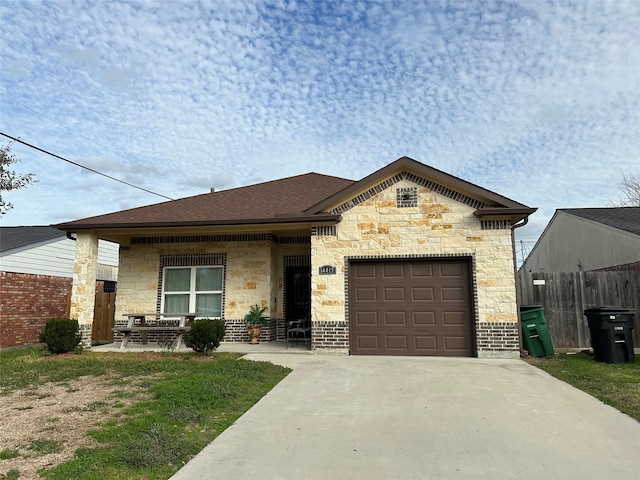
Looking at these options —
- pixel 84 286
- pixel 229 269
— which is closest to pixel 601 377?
pixel 229 269

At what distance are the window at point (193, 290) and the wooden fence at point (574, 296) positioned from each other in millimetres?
8522

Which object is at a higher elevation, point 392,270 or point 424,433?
point 392,270

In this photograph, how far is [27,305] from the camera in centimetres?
1320

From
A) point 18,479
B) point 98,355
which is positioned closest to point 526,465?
point 18,479

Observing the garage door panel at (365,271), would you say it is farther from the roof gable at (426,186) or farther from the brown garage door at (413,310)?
the roof gable at (426,186)

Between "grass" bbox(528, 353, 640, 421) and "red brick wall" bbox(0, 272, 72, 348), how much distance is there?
45.9ft

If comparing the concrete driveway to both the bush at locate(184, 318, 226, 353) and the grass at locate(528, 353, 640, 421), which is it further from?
the bush at locate(184, 318, 226, 353)

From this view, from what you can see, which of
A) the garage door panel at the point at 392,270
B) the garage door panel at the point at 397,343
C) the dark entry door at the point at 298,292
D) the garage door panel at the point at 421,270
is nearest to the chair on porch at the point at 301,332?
the dark entry door at the point at 298,292

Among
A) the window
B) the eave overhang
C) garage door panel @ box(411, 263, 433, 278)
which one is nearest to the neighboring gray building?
the eave overhang

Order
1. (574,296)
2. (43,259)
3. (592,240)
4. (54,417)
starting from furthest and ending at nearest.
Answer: (592,240) < (43,259) < (574,296) < (54,417)

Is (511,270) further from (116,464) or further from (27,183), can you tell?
(27,183)

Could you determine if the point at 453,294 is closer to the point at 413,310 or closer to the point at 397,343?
the point at 413,310

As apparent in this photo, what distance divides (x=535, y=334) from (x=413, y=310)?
2823 mm

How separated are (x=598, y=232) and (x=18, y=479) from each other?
19665mm
